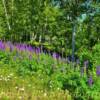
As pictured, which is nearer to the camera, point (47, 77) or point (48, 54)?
A: point (47, 77)

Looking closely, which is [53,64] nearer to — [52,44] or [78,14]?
[78,14]

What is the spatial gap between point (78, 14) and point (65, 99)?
1518 centimetres

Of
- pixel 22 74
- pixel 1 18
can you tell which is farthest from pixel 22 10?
pixel 22 74

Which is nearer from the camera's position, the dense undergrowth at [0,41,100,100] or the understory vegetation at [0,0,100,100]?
the dense undergrowth at [0,41,100,100]

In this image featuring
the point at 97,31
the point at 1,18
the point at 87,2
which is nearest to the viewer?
the point at 87,2

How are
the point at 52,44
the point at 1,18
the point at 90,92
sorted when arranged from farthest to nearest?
the point at 1,18
the point at 52,44
the point at 90,92

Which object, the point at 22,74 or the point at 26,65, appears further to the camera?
the point at 26,65

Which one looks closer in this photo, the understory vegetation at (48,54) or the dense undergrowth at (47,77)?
the dense undergrowth at (47,77)

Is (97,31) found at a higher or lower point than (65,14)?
lower

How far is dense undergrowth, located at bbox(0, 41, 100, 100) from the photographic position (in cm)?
876

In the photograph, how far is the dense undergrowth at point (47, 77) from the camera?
28.7 feet

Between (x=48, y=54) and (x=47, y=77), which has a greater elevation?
(x=47, y=77)

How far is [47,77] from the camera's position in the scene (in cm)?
1156

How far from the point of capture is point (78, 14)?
77.1 ft
